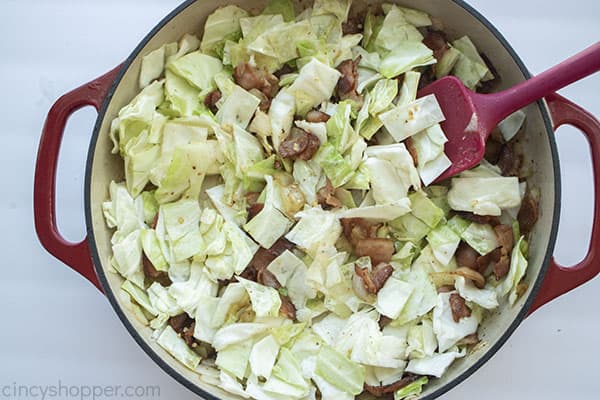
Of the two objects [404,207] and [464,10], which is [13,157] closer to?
[404,207]

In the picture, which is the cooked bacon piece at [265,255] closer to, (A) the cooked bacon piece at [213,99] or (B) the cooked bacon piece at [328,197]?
(B) the cooked bacon piece at [328,197]

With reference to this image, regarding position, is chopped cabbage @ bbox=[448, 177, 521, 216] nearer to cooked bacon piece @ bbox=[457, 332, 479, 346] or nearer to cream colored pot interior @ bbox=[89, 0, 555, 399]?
cream colored pot interior @ bbox=[89, 0, 555, 399]

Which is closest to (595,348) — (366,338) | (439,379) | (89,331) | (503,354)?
(503,354)

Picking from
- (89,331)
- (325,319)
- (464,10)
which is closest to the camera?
(464,10)

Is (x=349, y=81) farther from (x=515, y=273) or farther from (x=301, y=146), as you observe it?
(x=515, y=273)

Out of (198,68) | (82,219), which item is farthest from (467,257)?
(82,219)

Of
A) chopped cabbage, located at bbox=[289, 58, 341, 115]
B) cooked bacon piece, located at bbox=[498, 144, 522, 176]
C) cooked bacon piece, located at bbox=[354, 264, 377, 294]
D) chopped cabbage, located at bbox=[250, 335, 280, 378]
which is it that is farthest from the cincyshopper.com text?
cooked bacon piece, located at bbox=[498, 144, 522, 176]

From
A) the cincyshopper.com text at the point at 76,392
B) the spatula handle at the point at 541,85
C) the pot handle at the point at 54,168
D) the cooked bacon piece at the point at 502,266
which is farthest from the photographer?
the cincyshopper.com text at the point at 76,392

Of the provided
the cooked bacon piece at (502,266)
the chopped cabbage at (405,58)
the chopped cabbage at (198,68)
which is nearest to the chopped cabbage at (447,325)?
the cooked bacon piece at (502,266)
